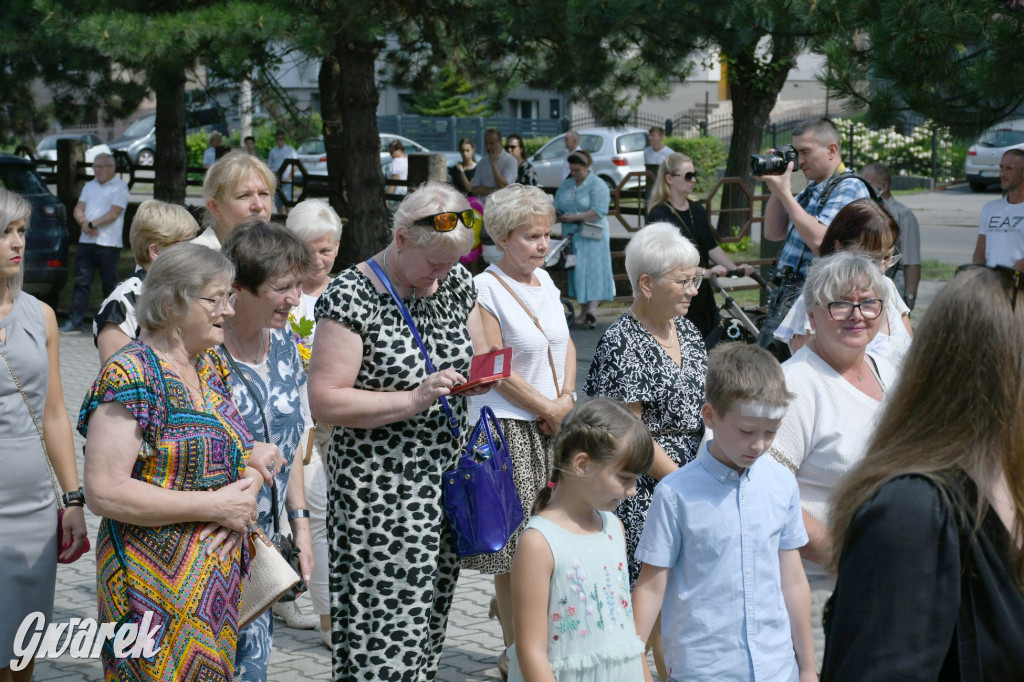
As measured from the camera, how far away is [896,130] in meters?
7.81

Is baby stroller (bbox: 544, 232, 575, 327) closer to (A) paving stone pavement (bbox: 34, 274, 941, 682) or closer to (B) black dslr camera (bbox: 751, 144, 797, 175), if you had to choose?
(A) paving stone pavement (bbox: 34, 274, 941, 682)

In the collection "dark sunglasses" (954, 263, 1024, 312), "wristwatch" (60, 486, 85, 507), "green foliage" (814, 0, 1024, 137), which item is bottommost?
"wristwatch" (60, 486, 85, 507)

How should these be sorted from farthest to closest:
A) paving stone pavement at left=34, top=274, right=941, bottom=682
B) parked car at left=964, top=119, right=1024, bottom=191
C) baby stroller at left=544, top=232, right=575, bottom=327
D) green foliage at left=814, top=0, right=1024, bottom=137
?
parked car at left=964, top=119, right=1024, bottom=191, baby stroller at left=544, top=232, right=575, bottom=327, green foliage at left=814, top=0, right=1024, bottom=137, paving stone pavement at left=34, top=274, right=941, bottom=682

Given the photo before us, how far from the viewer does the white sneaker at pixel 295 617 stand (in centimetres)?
543

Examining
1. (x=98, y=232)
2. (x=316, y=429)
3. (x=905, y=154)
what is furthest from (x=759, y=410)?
(x=905, y=154)

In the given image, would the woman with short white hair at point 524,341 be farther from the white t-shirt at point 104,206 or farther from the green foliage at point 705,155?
the green foliage at point 705,155

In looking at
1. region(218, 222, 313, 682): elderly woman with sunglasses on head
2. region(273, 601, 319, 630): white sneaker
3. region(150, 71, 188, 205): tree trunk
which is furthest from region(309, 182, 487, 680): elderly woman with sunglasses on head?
region(150, 71, 188, 205): tree trunk

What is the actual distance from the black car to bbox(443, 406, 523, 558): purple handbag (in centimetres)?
1094

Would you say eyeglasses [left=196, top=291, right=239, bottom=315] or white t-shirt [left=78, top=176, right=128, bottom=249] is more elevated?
eyeglasses [left=196, top=291, right=239, bottom=315]

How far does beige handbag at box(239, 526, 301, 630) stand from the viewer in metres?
3.39

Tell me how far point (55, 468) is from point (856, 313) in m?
2.56

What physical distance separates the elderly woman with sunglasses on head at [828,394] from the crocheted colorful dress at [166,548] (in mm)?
1606

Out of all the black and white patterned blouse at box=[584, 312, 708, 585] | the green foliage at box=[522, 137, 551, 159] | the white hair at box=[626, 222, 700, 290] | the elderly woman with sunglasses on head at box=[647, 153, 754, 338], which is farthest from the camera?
the green foliage at box=[522, 137, 551, 159]

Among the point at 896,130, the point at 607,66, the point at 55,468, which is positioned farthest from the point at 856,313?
the point at 607,66
